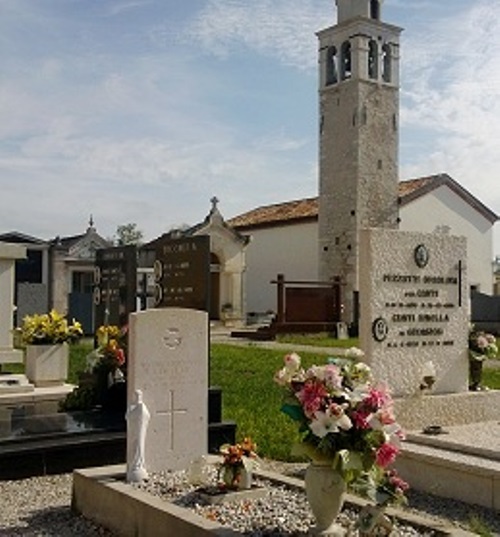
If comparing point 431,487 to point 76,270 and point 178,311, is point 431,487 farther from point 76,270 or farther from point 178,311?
point 76,270

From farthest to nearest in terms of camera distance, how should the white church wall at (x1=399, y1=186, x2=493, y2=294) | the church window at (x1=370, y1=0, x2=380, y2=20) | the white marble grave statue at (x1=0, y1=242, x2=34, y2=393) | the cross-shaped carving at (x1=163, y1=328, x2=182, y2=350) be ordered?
the white church wall at (x1=399, y1=186, x2=493, y2=294), the church window at (x1=370, y1=0, x2=380, y2=20), the white marble grave statue at (x1=0, y1=242, x2=34, y2=393), the cross-shaped carving at (x1=163, y1=328, x2=182, y2=350)

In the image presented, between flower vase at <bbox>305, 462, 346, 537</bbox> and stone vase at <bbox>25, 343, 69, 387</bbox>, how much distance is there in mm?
7438

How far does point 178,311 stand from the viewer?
618cm

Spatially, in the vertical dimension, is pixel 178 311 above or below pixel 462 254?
below

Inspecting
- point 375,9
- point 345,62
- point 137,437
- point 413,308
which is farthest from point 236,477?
point 375,9

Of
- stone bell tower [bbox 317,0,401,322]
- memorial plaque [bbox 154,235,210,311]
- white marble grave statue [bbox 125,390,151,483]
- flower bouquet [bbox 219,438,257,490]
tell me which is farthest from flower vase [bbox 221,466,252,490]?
stone bell tower [bbox 317,0,401,322]

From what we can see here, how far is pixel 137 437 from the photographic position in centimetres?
565

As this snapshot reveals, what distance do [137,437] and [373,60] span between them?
111 ft

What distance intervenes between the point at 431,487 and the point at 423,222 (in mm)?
34279

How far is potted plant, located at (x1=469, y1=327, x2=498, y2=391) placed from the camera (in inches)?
357

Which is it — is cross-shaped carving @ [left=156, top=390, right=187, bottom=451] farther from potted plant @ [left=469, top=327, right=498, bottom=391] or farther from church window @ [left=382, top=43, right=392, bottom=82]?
church window @ [left=382, top=43, right=392, bottom=82]

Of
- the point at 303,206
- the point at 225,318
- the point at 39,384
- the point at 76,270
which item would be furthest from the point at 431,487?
the point at 303,206

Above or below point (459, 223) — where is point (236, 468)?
below

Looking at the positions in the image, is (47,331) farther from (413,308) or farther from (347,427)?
(347,427)
